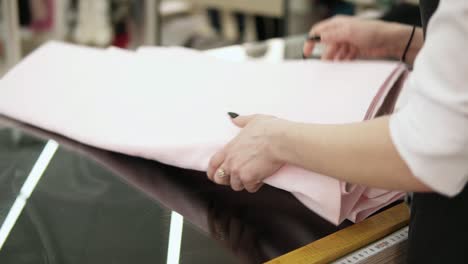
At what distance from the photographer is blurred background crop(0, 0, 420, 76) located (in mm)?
2816

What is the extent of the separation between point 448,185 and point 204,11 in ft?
9.44

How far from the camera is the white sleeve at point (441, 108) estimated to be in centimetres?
46

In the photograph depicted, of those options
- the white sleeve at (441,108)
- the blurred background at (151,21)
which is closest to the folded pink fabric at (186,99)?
the white sleeve at (441,108)

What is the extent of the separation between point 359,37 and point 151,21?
206 cm

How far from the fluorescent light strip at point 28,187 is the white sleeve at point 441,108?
44cm

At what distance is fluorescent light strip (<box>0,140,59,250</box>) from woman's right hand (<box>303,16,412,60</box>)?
18.5 inches

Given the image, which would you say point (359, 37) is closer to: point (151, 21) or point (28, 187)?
point (28, 187)

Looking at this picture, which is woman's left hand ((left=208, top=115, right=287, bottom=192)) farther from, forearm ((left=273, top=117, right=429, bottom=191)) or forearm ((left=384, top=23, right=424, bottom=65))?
forearm ((left=384, top=23, right=424, bottom=65))

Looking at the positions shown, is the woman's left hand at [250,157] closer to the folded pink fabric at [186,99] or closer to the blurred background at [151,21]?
the folded pink fabric at [186,99]

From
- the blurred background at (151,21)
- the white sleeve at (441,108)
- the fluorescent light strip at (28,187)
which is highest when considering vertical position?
the white sleeve at (441,108)

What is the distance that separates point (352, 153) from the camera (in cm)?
54

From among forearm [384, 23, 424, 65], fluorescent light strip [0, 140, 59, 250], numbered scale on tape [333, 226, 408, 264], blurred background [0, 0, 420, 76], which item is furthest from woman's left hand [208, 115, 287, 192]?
blurred background [0, 0, 420, 76]

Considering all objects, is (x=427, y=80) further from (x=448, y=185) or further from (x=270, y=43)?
(x=270, y=43)

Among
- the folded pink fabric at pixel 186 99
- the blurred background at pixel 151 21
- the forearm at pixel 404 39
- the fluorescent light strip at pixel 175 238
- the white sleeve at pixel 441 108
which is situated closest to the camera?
the white sleeve at pixel 441 108
